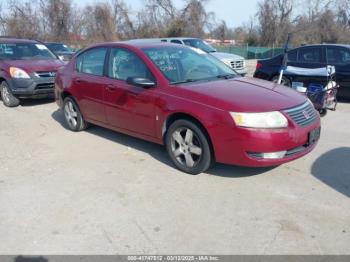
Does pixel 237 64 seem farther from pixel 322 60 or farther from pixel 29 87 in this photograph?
pixel 29 87

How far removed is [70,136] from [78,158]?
1268 millimetres

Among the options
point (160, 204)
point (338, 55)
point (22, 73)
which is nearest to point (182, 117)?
point (160, 204)

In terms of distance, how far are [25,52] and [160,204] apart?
7.68 meters

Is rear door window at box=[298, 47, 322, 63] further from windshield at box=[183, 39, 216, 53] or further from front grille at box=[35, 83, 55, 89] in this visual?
front grille at box=[35, 83, 55, 89]

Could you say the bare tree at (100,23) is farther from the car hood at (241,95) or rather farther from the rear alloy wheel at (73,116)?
the car hood at (241,95)

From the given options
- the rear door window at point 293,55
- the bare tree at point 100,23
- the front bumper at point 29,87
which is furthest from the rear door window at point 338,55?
the bare tree at point 100,23

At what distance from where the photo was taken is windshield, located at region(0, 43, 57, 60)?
966 centimetres

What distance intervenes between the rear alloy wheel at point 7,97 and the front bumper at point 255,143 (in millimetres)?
6694

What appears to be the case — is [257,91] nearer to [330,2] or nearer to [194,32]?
[194,32]

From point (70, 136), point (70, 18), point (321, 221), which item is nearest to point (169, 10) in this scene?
point (70, 18)

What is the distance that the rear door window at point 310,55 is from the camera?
9.76 meters

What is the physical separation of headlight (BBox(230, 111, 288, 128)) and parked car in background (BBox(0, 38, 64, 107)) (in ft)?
20.9

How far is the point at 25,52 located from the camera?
32.7 feet

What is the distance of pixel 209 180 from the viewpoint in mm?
4539
